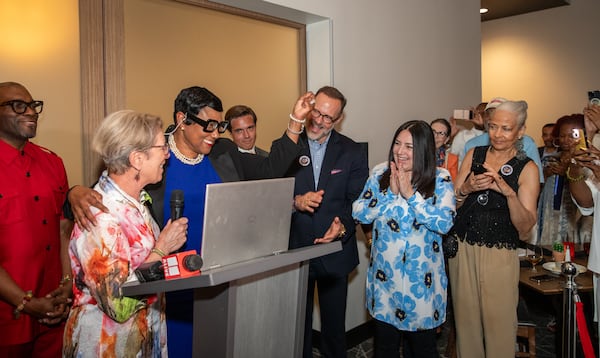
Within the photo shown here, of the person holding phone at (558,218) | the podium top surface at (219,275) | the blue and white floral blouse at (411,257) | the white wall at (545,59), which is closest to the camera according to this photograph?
the podium top surface at (219,275)

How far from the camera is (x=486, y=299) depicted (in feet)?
9.20

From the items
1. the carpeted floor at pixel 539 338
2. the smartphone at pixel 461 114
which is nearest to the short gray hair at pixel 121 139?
the carpeted floor at pixel 539 338

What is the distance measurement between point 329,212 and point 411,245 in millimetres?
641

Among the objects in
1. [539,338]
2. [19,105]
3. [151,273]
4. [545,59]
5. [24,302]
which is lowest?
[539,338]

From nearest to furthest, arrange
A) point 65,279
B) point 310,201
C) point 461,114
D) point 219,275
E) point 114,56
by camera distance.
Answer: point 219,275
point 65,279
point 310,201
point 114,56
point 461,114

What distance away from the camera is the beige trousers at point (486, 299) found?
2.78 metres

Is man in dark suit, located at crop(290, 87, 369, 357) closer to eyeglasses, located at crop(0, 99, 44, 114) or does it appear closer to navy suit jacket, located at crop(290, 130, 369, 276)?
Answer: navy suit jacket, located at crop(290, 130, 369, 276)

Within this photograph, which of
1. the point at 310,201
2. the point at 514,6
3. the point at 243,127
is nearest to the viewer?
the point at 310,201

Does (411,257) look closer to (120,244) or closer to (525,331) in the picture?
(525,331)

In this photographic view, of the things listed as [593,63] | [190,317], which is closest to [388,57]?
[190,317]

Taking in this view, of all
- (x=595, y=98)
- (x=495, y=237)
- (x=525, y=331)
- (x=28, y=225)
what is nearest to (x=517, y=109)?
(x=595, y=98)

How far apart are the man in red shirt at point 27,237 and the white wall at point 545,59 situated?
26.2 feet

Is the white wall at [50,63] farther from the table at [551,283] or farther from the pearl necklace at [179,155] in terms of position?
the table at [551,283]

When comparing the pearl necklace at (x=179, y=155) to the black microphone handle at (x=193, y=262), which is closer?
the black microphone handle at (x=193, y=262)
